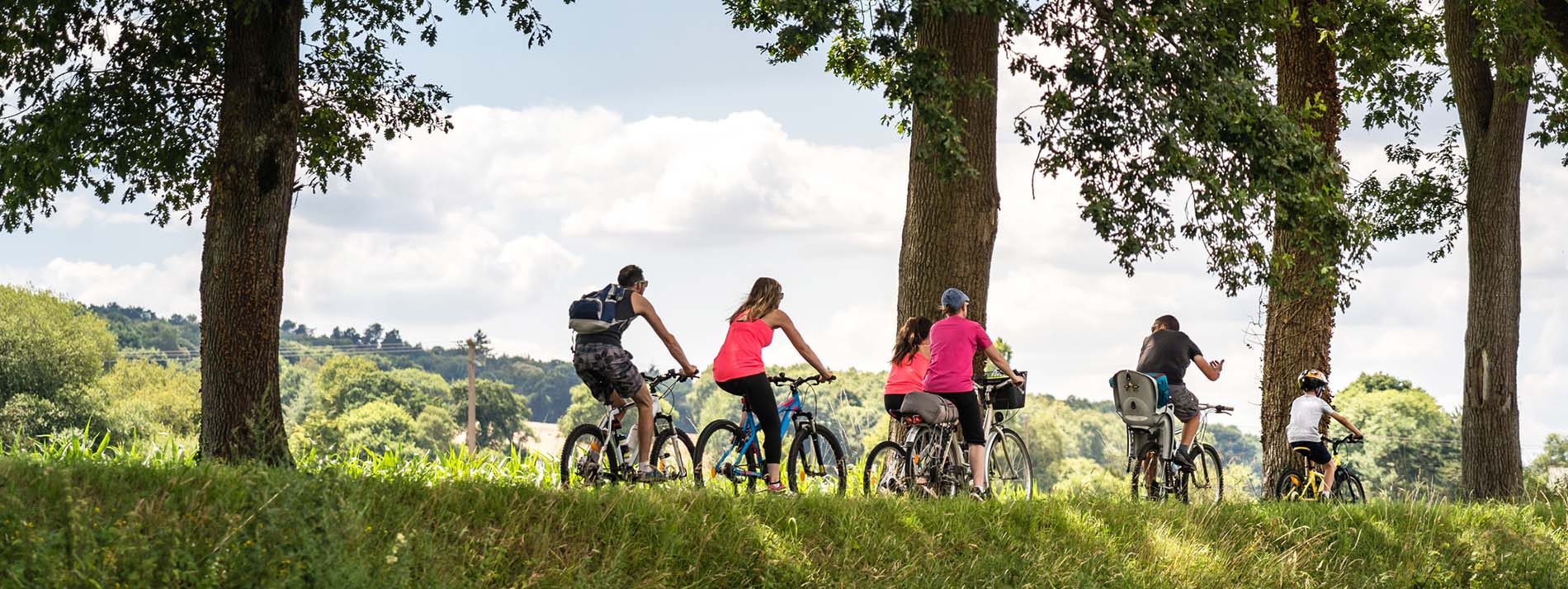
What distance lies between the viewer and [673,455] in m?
12.0

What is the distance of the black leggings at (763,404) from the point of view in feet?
37.1

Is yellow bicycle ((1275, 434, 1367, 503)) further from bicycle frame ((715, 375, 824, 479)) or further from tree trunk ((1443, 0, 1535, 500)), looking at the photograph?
bicycle frame ((715, 375, 824, 479))

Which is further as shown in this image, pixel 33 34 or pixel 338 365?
pixel 338 365

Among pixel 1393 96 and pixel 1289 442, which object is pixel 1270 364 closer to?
pixel 1289 442

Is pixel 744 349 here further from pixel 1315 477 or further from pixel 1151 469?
pixel 1315 477

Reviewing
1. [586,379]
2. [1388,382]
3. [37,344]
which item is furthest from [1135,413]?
[1388,382]

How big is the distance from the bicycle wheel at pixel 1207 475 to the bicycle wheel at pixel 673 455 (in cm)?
522

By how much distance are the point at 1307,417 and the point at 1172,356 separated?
7.68 feet

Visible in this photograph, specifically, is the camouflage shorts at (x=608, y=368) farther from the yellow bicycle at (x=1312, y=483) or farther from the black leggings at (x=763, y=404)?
the yellow bicycle at (x=1312, y=483)

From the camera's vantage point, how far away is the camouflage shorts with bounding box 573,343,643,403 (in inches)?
440

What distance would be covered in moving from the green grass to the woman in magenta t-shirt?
1038 millimetres

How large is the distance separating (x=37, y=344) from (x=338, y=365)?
59.1m

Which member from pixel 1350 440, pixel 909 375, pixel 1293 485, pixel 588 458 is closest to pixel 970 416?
pixel 909 375

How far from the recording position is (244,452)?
42.2 ft
